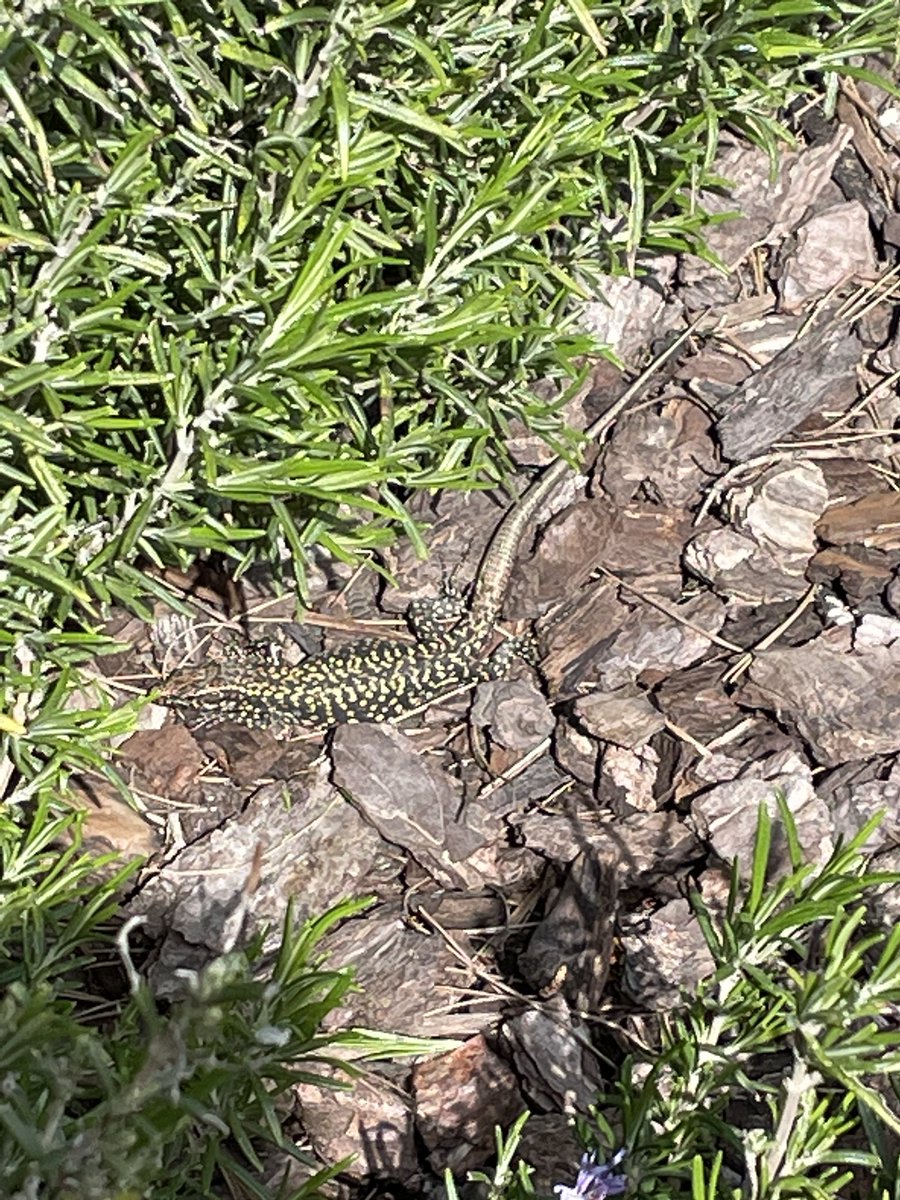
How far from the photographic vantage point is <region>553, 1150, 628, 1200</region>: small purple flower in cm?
203

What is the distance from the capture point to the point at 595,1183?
6.86 feet

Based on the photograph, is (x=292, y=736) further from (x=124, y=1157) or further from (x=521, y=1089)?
(x=124, y=1157)

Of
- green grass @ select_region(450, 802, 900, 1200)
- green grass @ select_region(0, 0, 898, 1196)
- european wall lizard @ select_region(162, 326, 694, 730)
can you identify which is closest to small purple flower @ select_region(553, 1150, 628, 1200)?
green grass @ select_region(450, 802, 900, 1200)

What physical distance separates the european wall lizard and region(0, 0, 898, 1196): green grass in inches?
22.7

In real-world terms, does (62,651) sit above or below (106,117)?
below

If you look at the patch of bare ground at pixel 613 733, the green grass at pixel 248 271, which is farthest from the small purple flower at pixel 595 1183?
the patch of bare ground at pixel 613 733

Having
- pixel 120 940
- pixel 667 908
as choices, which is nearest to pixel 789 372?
pixel 667 908

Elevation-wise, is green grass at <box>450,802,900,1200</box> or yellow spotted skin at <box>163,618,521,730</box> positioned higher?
green grass at <box>450,802,900,1200</box>

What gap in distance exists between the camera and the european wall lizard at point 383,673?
143 inches

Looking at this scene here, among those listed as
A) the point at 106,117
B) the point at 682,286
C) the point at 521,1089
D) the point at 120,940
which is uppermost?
the point at 106,117

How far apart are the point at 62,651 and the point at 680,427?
75.4 inches

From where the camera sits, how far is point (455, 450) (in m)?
3.09

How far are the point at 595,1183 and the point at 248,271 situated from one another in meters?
1.74

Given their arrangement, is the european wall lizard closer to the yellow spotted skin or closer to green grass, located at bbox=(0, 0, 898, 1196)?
the yellow spotted skin
